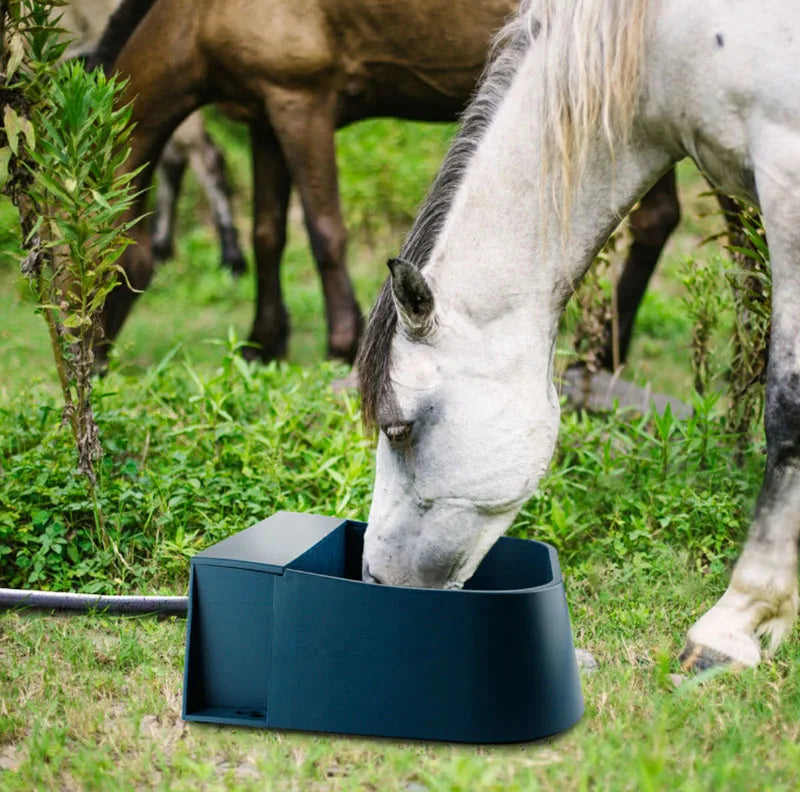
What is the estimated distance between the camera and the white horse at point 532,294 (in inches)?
92.2

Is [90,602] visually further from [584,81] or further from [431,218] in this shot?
[584,81]

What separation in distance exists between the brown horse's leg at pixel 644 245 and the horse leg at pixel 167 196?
14.8ft

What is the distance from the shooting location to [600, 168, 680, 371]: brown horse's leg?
15.8 feet

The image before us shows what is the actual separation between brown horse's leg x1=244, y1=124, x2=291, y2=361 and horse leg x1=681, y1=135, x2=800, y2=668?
335 cm

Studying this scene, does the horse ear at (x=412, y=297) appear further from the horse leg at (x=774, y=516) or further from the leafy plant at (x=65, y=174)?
the leafy plant at (x=65, y=174)

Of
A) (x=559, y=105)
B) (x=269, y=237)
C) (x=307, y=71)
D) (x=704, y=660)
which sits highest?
(x=559, y=105)

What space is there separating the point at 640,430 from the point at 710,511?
1.54 feet

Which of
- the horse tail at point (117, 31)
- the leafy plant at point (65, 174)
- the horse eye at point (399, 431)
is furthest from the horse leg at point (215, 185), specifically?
the horse eye at point (399, 431)

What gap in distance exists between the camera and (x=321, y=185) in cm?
478

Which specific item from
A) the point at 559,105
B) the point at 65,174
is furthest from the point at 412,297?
the point at 65,174

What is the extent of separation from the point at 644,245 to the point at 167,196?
4.69m

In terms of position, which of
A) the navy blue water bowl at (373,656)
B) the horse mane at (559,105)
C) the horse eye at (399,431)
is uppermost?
the horse mane at (559,105)

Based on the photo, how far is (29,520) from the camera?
3.12 metres

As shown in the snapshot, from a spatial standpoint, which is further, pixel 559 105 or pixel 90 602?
pixel 90 602
